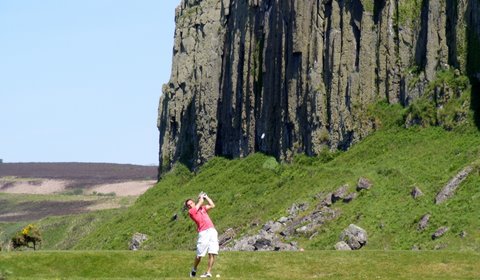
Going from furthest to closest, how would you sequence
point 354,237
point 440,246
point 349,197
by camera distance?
point 349,197 < point 354,237 < point 440,246

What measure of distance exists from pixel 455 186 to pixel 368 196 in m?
7.02

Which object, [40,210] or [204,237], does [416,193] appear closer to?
[204,237]

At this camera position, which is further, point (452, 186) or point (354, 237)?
point (452, 186)

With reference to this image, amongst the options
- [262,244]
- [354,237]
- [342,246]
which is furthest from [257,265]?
[262,244]

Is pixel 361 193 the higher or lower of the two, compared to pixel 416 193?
lower

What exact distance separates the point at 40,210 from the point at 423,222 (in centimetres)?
13443

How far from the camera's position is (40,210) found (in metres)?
189

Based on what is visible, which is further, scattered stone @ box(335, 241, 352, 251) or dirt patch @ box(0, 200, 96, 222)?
dirt patch @ box(0, 200, 96, 222)

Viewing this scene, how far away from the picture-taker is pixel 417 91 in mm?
83375

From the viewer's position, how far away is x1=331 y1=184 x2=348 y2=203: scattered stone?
7300cm

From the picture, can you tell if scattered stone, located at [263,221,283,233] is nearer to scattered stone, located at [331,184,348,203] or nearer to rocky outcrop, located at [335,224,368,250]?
scattered stone, located at [331,184,348,203]

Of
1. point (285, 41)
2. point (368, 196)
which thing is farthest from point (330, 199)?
point (285, 41)

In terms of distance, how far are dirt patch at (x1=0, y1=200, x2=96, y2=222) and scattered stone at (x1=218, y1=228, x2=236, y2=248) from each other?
9830 centimetres

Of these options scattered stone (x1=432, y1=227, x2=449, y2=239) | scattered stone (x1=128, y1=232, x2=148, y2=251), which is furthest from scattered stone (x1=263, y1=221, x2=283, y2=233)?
scattered stone (x1=128, y1=232, x2=148, y2=251)
